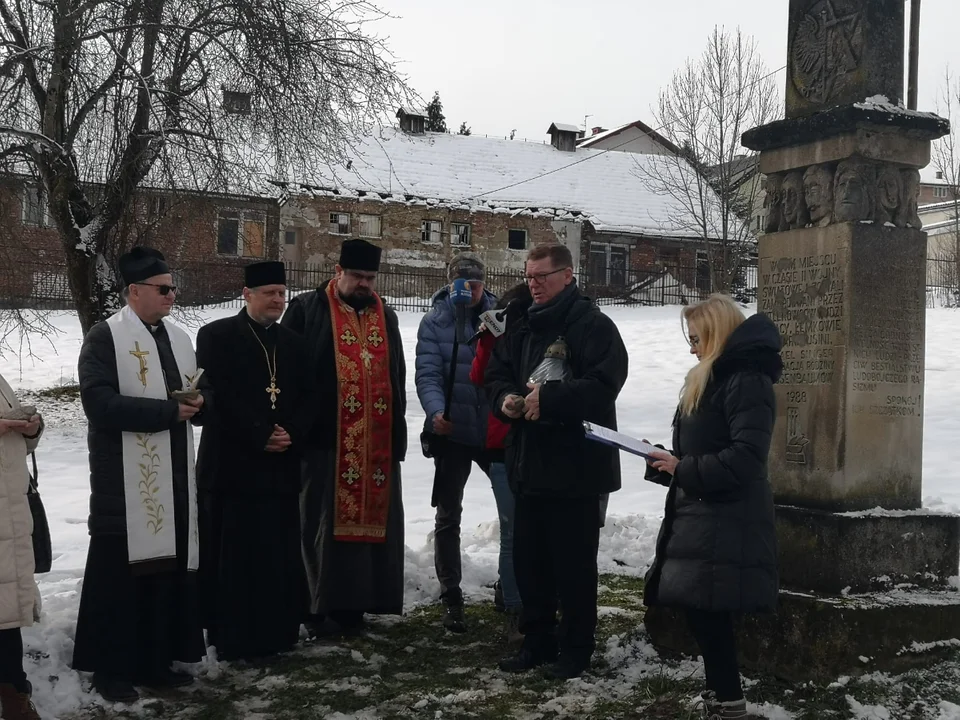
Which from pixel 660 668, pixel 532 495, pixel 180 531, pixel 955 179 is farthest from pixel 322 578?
pixel 955 179

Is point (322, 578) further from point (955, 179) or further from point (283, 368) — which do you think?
point (955, 179)

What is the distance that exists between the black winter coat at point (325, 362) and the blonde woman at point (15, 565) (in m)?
1.71

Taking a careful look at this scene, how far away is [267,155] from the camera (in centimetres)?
1219

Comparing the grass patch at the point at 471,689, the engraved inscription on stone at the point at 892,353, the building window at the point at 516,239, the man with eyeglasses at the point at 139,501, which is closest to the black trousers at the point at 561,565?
the grass patch at the point at 471,689

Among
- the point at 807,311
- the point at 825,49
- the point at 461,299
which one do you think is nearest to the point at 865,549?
the point at 807,311

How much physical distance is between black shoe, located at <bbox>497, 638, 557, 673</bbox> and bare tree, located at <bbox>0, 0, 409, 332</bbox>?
7.85 metres

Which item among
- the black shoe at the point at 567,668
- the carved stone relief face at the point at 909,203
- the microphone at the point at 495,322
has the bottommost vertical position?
the black shoe at the point at 567,668

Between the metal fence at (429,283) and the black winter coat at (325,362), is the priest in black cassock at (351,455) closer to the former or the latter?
the black winter coat at (325,362)

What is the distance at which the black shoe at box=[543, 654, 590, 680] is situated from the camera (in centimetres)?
491

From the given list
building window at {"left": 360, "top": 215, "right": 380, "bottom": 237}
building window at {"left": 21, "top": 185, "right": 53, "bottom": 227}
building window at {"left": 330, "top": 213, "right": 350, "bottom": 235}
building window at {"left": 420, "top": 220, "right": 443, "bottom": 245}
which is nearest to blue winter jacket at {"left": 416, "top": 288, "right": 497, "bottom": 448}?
building window at {"left": 21, "top": 185, "right": 53, "bottom": 227}

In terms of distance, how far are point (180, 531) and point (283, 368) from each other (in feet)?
3.51

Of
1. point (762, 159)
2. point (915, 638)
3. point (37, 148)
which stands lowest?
point (915, 638)

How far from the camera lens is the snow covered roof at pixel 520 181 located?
34.9m

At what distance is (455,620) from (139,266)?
258cm
